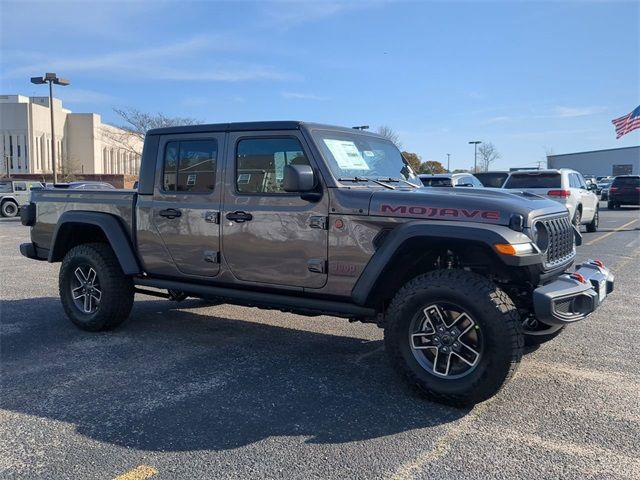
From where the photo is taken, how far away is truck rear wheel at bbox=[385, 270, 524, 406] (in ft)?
12.1

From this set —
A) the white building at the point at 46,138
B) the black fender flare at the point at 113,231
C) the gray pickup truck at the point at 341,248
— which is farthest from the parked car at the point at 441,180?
the white building at the point at 46,138

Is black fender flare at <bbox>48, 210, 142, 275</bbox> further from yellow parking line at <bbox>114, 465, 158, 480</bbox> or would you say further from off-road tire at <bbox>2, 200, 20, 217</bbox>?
off-road tire at <bbox>2, 200, 20, 217</bbox>

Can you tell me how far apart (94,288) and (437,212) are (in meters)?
3.72

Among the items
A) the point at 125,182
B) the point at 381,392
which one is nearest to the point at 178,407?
the point at 381,392

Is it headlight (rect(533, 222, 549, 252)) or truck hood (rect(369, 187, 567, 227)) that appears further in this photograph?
headlight (rect(533, 222, 549, 252))

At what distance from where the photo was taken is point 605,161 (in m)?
85.0

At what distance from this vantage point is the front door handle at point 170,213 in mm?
5199

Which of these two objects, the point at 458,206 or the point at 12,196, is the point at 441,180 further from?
the point at 12,196

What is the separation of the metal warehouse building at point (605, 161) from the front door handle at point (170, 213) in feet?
288

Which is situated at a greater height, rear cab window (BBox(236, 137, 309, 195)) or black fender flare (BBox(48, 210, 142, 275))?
rear cab window (BBox(236, 137, 309, 195))

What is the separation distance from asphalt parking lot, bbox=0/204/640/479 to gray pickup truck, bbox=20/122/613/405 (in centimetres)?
38

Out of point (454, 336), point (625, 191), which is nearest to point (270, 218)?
point (454, 336)

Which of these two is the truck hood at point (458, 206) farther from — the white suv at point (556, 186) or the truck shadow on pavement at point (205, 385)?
the white suv at point (556, 186)

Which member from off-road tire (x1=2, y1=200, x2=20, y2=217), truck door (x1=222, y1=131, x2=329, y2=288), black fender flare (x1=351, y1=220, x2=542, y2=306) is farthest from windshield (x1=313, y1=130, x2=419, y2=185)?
off-road tire (x1=2, y1=200, x2=20, y2=217)
